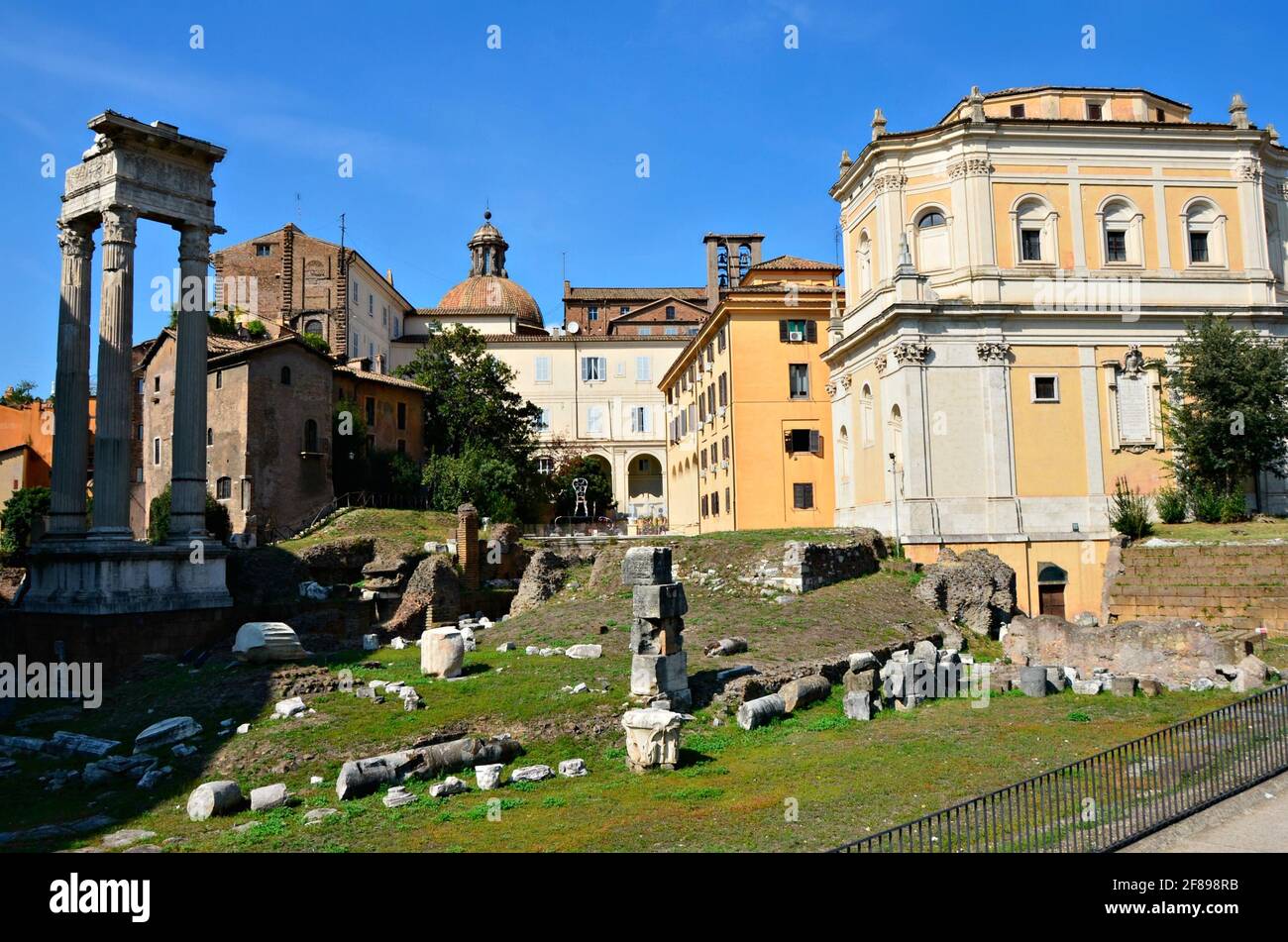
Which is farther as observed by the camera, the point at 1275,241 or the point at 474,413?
the point at 474,413

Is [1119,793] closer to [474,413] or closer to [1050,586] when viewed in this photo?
[1050,586]

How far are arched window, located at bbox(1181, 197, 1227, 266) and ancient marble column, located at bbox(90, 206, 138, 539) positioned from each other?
34250 millimetres

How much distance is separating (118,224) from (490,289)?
175 ft

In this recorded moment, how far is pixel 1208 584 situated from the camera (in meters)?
25.4

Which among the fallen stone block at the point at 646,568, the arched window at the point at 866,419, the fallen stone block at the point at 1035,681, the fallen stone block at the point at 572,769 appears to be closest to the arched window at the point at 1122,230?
the arched window at the point at 866,419

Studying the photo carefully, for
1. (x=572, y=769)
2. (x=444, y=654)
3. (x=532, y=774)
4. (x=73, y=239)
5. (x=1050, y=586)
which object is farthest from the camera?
(x=1050, y=586)

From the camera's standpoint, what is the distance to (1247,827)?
9695mm

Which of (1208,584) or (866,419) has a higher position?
(866,419)

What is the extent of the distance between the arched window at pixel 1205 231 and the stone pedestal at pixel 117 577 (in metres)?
34.0

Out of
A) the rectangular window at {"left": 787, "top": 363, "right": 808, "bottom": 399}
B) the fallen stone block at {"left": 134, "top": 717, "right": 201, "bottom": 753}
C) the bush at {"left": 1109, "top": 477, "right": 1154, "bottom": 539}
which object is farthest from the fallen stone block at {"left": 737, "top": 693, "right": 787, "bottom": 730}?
the rectangular window at {"left": 787, "top": 363, "right": 808, "bottom": 399}

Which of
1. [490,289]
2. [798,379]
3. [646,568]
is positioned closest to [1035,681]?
[646,568]
